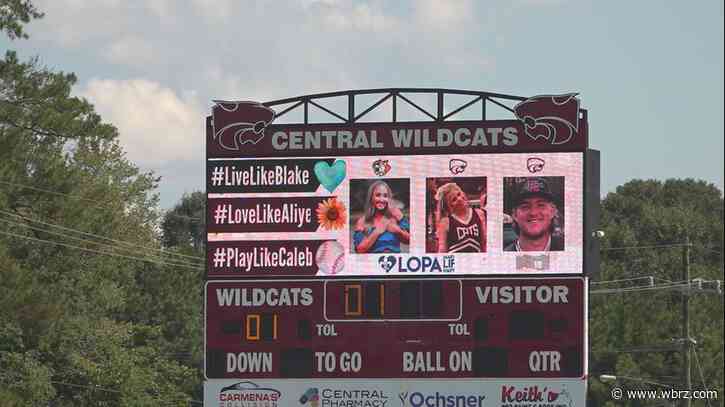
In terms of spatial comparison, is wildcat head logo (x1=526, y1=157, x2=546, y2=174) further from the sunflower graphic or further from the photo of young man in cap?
the sunflower graphic

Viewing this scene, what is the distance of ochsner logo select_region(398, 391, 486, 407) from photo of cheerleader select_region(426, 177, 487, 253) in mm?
2461

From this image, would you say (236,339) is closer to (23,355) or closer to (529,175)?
(529,175)

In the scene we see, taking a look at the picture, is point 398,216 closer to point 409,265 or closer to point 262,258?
point 409,265

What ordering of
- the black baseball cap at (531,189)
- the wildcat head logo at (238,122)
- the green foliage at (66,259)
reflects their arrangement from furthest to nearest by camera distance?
1. the green foliage at (66,259)
2. the wildcat head logo at (238,122)
3. the black baseball cap at (531,189)

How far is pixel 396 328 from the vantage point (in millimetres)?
27562

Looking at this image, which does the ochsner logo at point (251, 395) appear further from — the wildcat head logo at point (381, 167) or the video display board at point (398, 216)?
the wildcat head logo at point (381, 167)

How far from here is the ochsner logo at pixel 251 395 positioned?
91.9ft

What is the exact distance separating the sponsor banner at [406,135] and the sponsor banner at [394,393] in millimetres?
3986

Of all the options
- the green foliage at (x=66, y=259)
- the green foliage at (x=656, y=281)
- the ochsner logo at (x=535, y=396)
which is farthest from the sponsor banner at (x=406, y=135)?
the green foliage at (x=656, y=281)

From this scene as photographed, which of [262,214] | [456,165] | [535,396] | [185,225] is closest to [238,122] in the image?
[262,214]

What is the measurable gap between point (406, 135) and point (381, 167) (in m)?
0.77

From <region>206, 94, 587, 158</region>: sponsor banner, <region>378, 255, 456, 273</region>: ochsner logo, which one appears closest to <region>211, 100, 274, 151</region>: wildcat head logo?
<region>206, 94, 587, 158</region>: sponsor banner

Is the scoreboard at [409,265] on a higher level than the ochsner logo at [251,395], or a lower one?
higher

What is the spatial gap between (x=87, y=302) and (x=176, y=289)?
15.7 m
